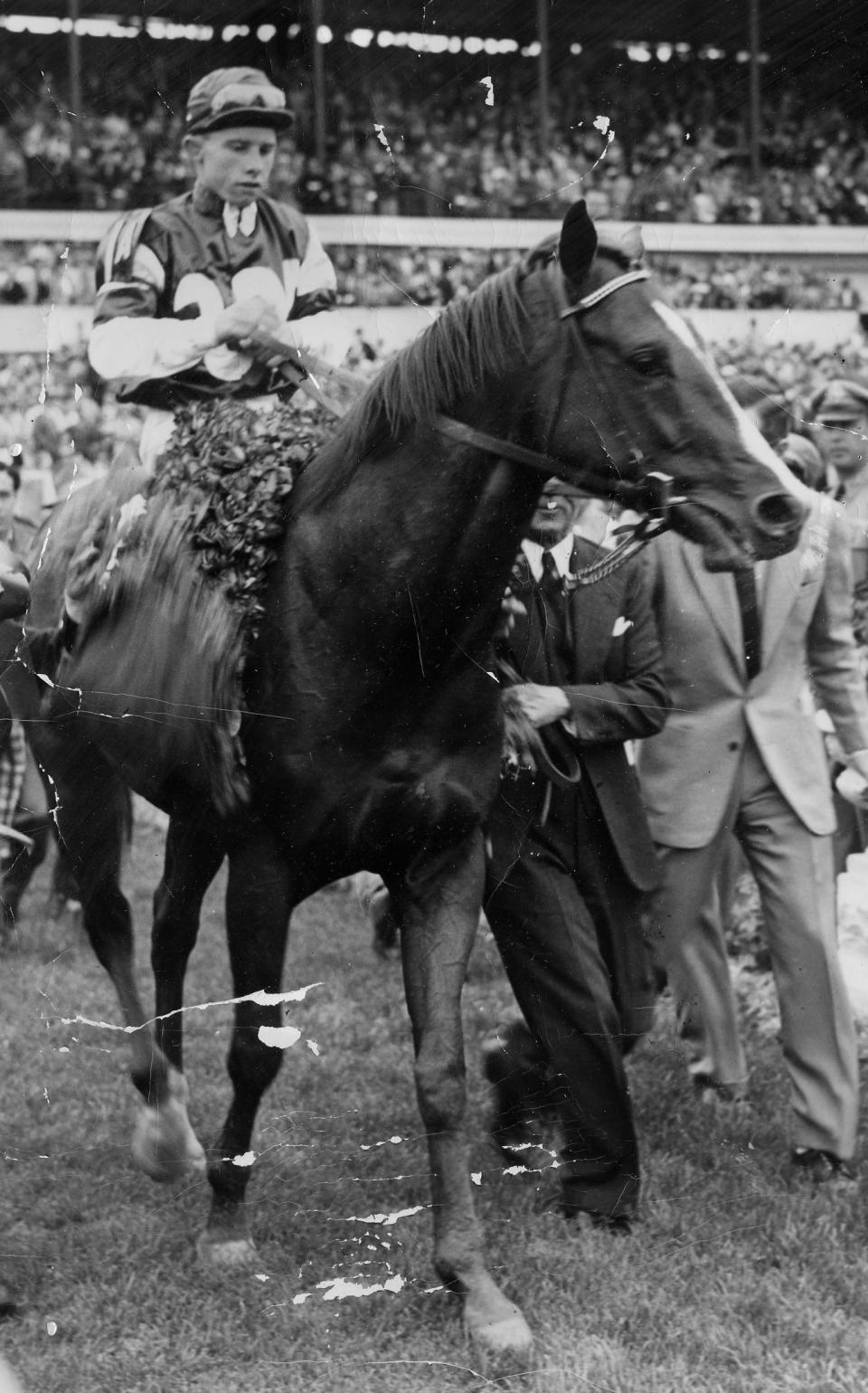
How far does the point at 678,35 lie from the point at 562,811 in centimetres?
191

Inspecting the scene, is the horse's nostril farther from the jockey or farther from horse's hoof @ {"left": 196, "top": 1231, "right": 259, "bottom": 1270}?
horse's hoof @ {"left": 196, "top": 1231, "right": 259, "bottom": 1270}

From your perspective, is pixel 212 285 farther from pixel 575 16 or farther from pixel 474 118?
pixel 575 16

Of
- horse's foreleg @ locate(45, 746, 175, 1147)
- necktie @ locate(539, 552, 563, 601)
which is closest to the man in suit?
necktie @ locate(539, 552, 563, 601)

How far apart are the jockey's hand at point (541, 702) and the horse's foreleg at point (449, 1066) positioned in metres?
0.36

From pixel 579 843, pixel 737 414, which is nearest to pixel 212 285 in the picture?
pixel 737 414

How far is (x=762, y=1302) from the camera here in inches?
125

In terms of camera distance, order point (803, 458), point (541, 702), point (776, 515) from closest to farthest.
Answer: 1. point (776, 515)
2. point (541, 702)
3. point (803, 458)

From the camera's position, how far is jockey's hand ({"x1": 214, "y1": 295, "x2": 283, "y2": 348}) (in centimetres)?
372

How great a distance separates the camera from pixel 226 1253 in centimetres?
346

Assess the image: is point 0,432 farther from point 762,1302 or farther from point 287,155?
point 762,1302

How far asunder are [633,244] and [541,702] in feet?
3.57

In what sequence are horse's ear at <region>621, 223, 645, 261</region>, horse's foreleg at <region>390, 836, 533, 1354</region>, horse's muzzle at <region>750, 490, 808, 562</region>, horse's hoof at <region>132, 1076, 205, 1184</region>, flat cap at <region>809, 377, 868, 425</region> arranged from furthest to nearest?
flat cap at <region>809, 377, 868, 425</region>, horse's hoof at <region>132, 1076, 205, 1184</region>, horse's foreleg at <region>390, 836, 533, 1354</region>, horse's ear at <region>621, 223, 645, 261</region>, horse's muzzle at <region>750, 490, 808, 562</region>

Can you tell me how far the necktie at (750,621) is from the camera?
→ 12.9 ft

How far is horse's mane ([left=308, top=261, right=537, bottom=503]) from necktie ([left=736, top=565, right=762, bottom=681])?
1.18m
